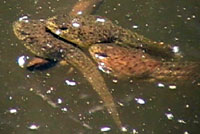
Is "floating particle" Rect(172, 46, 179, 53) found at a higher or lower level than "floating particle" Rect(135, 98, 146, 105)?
higher

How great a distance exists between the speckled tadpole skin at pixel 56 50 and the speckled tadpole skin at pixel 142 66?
0.12m

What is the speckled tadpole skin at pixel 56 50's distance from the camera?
10.7 feet

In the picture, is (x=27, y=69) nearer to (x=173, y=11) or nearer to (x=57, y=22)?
(x=57, y=22)

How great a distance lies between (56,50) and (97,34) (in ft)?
1.34

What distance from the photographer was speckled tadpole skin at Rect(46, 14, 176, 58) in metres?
3.62

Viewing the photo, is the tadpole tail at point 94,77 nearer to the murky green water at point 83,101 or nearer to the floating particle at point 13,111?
the murky green water at point 83,101

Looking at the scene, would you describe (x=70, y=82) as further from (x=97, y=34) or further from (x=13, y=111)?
(x=97, y=34)

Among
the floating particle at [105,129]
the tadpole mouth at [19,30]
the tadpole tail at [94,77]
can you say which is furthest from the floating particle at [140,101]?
the tadpole mouth at [19,30]

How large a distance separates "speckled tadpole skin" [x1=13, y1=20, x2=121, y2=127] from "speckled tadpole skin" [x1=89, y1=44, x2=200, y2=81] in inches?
4.7

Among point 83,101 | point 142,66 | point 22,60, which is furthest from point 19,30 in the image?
point 142,66

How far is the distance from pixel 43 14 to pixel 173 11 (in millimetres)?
1276

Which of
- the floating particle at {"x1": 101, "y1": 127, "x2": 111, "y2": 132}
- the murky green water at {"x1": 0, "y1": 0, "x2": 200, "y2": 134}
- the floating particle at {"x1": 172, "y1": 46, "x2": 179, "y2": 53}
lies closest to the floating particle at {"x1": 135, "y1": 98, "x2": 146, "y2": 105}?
the murky green water at {"x1": 0, "y1": 0, "x2": 200, "y2": 134}

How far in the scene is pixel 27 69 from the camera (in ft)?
11.0

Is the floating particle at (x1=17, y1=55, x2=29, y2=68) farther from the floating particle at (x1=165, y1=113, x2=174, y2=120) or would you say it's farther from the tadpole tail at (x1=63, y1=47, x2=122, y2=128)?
the floating particle at (x1=165, y1=113, x2=174, y2=120)
